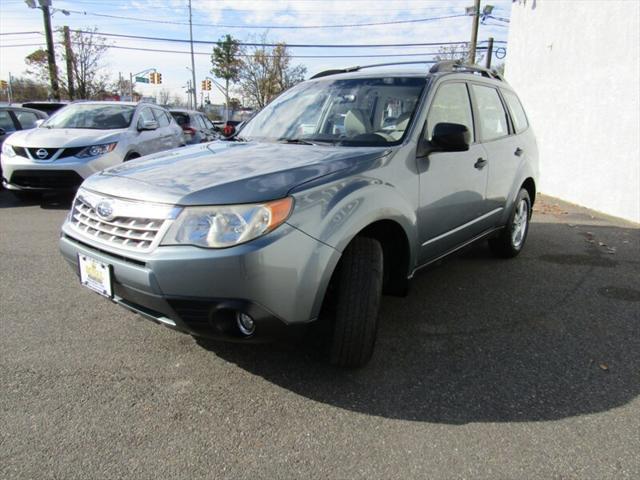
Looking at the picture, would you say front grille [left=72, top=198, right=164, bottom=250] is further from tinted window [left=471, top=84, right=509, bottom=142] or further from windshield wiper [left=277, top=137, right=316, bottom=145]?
tinted window [left=471, top=84, right=509, bottom=142]

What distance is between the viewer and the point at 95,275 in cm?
248

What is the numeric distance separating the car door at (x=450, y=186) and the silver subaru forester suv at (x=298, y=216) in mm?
14

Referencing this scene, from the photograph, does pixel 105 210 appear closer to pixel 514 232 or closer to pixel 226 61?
pixel 514 232

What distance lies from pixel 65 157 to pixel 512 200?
6.05m

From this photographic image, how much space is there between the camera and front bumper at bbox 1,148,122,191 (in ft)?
22.2

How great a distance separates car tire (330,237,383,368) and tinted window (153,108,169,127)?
755 cm

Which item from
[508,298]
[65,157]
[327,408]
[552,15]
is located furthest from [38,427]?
[552,15]

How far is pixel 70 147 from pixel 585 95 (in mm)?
8706

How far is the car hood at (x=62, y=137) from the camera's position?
6895 millimetres

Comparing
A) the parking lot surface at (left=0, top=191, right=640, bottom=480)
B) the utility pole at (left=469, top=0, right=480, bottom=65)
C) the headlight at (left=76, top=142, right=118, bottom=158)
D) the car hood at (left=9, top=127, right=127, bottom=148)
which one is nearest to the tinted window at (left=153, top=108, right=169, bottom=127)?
the car hood at (left=9, top=127, right=127, bottom=148)

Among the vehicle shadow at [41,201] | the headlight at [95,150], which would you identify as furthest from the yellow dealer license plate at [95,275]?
the vehicle shadow at [41,201]

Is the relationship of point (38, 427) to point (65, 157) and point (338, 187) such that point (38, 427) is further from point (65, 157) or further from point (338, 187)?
point (65, 157)

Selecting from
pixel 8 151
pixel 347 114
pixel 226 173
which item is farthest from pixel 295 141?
pixel 8 151

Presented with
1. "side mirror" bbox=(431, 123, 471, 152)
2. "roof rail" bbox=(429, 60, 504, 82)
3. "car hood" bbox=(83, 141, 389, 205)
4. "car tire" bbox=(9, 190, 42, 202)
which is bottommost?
"car tire" bbox=(9, 190, 42, 202)
